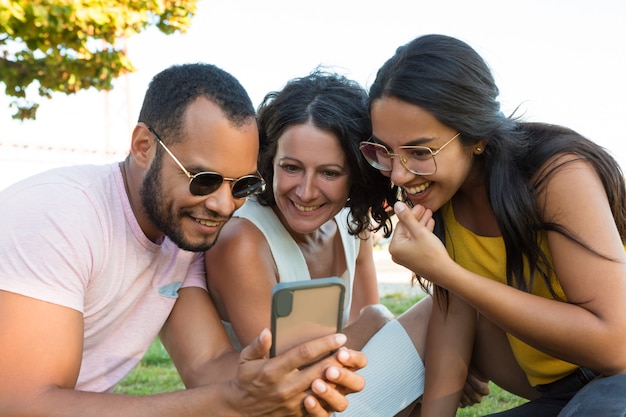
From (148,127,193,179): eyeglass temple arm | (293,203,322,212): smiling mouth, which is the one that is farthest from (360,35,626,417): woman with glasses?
(148,127,193,179): eyeglass temple arm

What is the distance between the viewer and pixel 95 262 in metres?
2.59

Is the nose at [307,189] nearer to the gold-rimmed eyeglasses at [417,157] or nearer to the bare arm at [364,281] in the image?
the gold-rimmed eyeglasses at [417,157]

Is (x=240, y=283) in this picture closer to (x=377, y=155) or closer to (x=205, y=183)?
(x=205, y=183)

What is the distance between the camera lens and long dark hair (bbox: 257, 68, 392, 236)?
11.4 ft

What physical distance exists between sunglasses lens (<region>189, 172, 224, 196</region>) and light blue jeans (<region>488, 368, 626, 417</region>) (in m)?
1.66

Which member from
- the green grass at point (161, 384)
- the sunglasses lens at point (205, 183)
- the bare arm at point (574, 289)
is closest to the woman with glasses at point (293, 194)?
the sunglasses lens at point (205, 183)

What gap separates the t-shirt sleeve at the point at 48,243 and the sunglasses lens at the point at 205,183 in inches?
16.5

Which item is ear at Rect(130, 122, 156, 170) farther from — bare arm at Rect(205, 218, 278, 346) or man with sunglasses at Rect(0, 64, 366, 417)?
bare arm at Rect(205, 218, 278, 346)

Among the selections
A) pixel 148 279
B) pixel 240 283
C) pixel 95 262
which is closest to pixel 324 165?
pixel 240 283

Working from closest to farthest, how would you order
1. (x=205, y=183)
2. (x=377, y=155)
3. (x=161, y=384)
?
(x=205, y=183) < (x=377, y=155) < (x=161, y=384)

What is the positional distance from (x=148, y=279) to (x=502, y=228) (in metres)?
1.57

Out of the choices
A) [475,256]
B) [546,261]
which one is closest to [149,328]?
[475,256]

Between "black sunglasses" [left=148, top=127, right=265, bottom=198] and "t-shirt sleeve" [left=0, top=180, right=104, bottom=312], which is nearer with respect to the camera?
"t-shirt sleeve" [left=0, top=180, right=104, bottom=312]

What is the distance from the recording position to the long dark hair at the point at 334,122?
347cm
